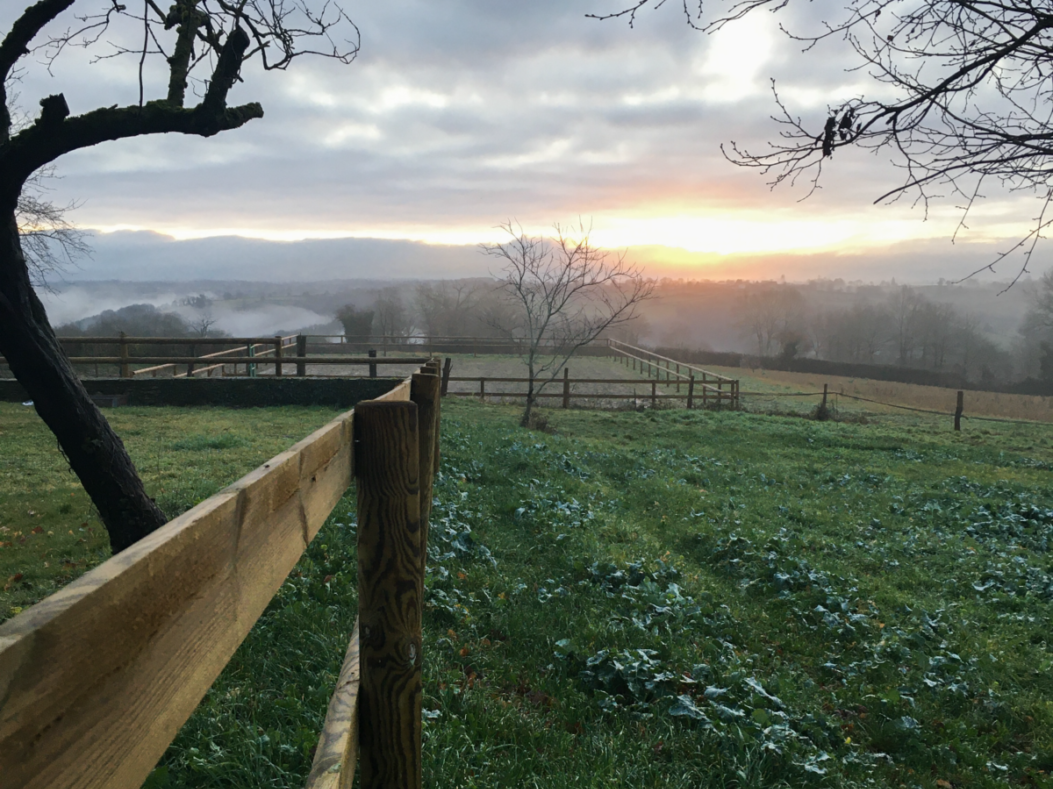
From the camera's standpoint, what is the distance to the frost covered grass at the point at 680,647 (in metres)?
3.40

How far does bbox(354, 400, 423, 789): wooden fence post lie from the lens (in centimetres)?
214

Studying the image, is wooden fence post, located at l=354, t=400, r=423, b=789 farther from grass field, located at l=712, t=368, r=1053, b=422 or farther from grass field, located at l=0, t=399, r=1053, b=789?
grass field, located at l=712, t=368, r=1053, b=422

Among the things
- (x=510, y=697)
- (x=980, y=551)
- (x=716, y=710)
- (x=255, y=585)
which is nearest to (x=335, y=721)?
(x=255, y=585)

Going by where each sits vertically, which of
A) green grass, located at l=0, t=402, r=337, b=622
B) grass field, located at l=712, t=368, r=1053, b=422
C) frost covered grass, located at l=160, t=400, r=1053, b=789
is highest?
green grass, located at l=0, t=402, r=337, b=622

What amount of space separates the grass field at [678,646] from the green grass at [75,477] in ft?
0.80

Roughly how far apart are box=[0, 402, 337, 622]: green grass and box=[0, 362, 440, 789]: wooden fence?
5.63 feet

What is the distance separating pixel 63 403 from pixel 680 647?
4.89 metres

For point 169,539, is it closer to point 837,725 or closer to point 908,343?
point 837,725

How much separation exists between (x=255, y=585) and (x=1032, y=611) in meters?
7.67

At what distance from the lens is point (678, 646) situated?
15.9 feet

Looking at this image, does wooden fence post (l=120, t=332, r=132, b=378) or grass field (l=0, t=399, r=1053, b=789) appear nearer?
grass field (l=0, t=399, r=1053, b=789)

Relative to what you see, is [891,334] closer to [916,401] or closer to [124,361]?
[916,401]

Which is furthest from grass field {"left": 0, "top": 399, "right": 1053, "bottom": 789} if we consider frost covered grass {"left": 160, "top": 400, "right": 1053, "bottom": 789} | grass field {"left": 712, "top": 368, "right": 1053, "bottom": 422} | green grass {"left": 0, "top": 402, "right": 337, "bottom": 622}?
grass field {"left": 712, "top": 368, "right": 1053, "bottom": 422}

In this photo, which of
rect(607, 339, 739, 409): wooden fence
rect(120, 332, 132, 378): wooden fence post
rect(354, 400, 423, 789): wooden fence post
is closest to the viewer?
rect(354, 400, 423, 789): wooden fence post
